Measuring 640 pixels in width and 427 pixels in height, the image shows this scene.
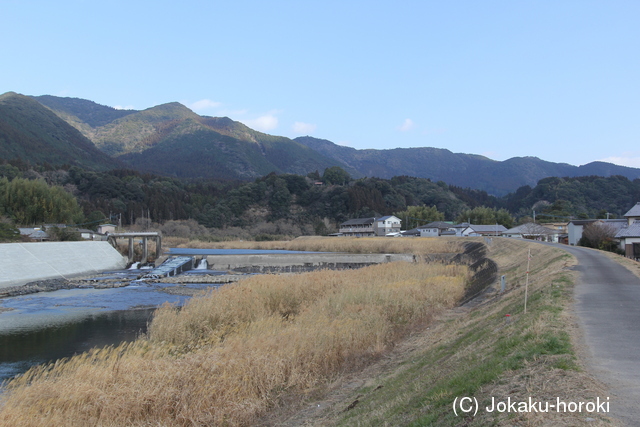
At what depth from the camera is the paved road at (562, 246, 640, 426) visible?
489 cm

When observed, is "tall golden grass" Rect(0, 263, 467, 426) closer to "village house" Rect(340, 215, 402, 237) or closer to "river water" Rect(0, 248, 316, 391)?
"river water" Rect(0, 248, 316, 391)

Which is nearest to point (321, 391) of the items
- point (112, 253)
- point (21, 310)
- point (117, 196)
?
point (21, 310)

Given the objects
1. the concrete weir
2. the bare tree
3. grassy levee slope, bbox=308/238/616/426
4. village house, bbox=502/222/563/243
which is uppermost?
grassy levee slope, bbox=308/238/616/426

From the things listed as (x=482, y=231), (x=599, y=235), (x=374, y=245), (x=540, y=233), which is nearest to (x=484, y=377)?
(x=599, y=235)

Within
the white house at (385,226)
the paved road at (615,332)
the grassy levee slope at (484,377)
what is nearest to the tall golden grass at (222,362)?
the grassy levee slope at (484,377)

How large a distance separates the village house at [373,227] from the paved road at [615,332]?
71.4 m

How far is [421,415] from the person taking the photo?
5.48m

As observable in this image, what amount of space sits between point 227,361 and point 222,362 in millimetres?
126

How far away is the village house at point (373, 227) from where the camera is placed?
286ft

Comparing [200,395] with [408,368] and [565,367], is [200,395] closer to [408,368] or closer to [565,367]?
[408,368]

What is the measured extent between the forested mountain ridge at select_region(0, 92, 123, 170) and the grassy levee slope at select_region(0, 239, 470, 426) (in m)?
140

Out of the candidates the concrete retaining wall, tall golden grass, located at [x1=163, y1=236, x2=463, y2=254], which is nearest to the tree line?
tall golden grass, located at [x1=163, y1=236, x2=463, y2=254]

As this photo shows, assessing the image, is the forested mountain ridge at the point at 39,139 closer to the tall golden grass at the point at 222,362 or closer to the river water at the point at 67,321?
the river water at the point at 67,321

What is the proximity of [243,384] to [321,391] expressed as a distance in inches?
62.1
